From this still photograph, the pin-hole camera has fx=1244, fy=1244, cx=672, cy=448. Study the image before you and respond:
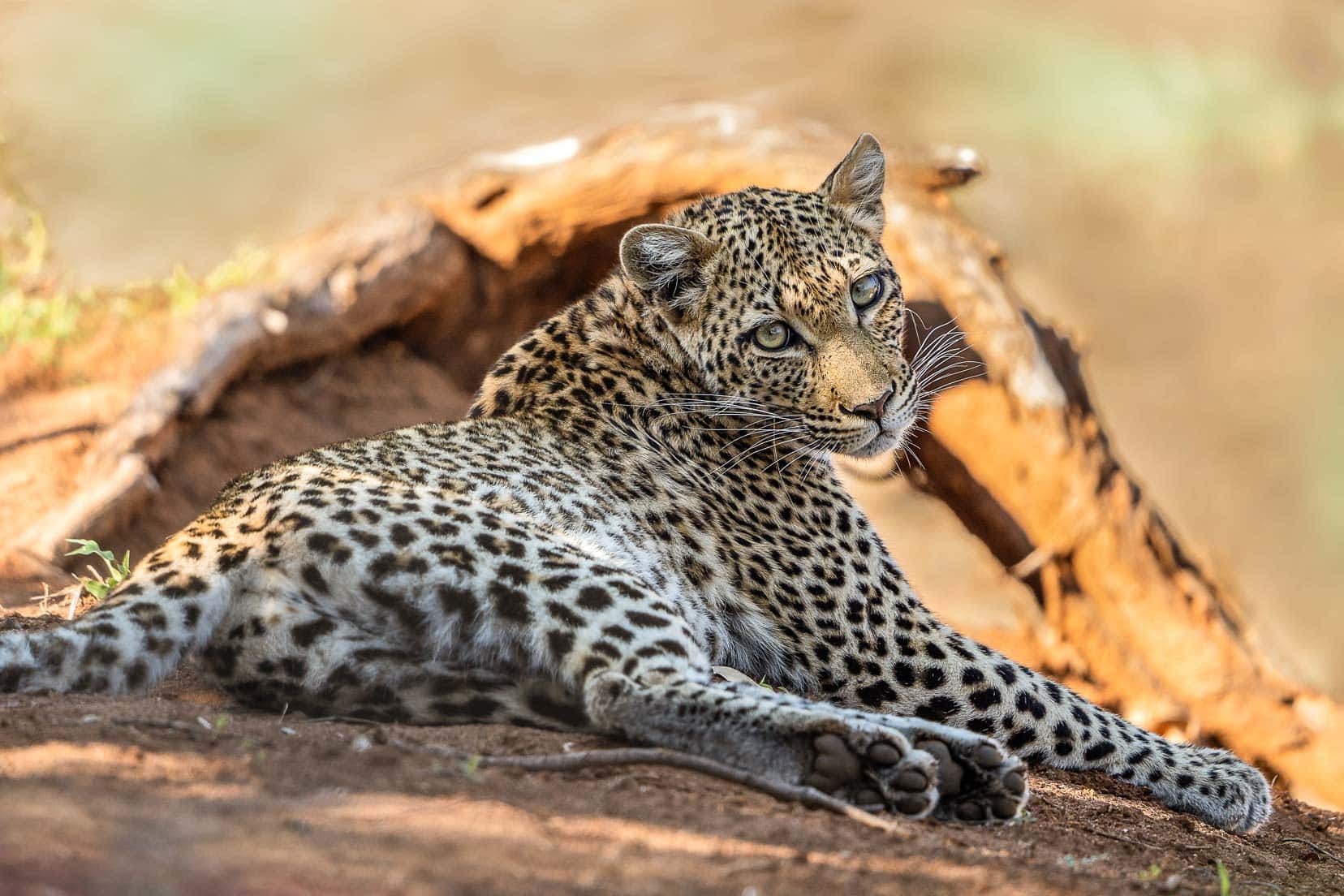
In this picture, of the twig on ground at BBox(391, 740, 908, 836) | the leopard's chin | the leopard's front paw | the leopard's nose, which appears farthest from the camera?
the leopard's chin

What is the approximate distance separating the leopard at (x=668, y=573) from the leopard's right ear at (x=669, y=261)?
0.01 m

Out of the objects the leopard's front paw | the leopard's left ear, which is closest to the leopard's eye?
the leopard's left ear

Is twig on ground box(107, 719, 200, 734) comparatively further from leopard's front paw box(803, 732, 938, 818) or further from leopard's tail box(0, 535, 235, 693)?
leopard's front paw box(803, 732, 938, 818)

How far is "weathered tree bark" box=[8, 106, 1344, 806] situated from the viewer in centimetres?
895

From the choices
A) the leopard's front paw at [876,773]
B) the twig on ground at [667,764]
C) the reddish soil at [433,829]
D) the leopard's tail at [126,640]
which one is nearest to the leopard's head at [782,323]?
the reddish soil at [433,829]

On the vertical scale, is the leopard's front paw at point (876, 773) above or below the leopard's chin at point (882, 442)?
below

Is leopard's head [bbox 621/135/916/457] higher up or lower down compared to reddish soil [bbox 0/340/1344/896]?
higher up

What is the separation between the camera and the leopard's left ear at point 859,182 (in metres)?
6.05

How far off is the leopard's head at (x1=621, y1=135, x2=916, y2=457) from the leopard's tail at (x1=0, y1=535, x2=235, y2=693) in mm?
2293

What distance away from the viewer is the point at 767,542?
5.41m

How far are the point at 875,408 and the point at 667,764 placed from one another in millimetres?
2138

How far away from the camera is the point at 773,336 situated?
18.0 feet

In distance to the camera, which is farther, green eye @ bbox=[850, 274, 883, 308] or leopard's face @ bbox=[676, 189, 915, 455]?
green eye @ bbox=[850, 274, 883, 308]

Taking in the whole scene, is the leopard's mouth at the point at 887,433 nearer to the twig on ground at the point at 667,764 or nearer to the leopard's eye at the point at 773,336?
the leopard's eye at the point at 773,336
